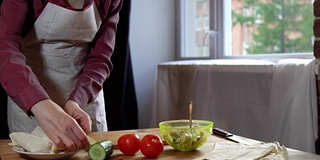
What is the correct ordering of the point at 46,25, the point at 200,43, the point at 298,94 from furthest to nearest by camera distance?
1. the point at 200,43
2. the point at 298,94
3. the point at 46,25

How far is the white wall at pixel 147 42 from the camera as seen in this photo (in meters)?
2.63

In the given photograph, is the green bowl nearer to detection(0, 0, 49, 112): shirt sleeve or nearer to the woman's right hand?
the woman's right hand

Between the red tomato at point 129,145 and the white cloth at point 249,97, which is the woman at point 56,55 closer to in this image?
the red tomato at point 129,145

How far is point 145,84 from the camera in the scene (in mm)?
2674

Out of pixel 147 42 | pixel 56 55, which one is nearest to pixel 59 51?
pixel 56 55

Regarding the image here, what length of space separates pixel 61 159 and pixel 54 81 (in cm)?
43

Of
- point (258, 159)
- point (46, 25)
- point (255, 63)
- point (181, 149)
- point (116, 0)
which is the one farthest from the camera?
point (255, 63)

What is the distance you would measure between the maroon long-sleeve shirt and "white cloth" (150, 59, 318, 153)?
0.62 meters

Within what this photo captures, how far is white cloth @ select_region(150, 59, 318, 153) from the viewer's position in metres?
1.41

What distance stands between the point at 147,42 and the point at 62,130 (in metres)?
1.82

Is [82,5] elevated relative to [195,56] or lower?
elevated

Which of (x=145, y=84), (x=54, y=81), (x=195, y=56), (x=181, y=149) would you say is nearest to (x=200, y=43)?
(x=195, y=56)

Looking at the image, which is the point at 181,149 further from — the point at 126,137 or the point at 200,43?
the point at 200,43

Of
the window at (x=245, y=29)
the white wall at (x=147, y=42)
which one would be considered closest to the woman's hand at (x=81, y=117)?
the window at (x=245, y=29)
